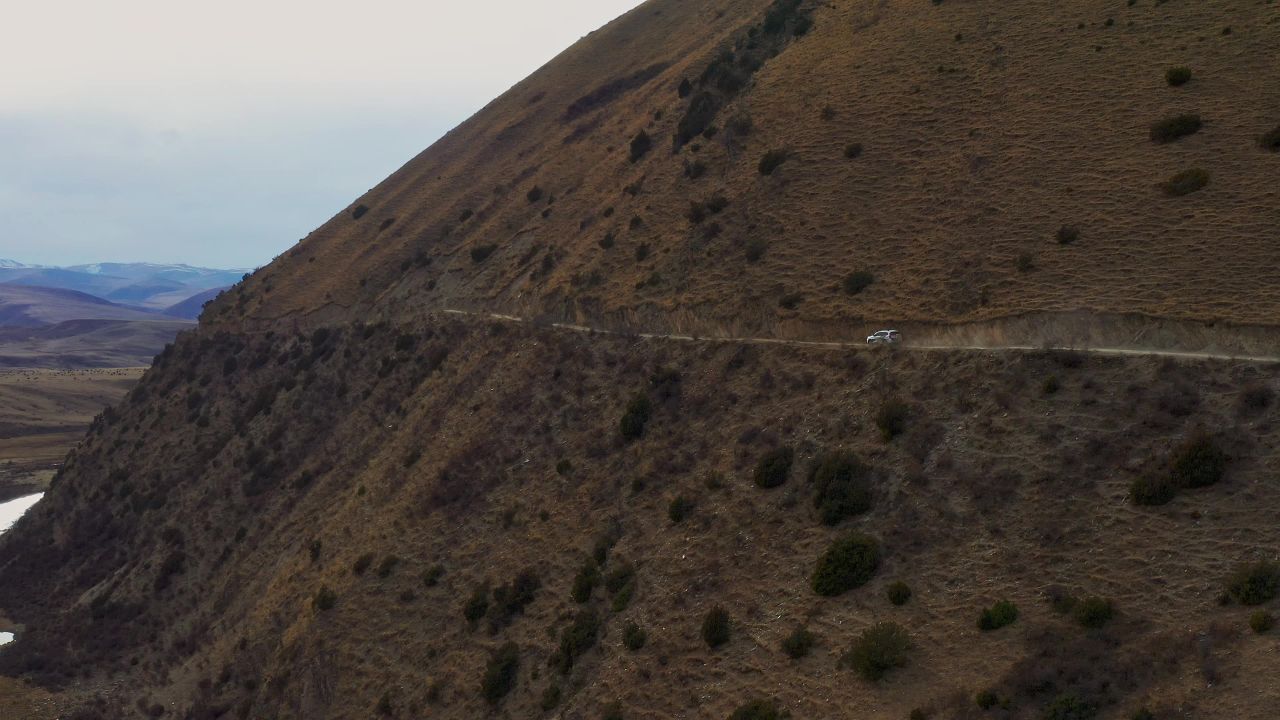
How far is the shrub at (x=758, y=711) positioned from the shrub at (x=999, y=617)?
17.5 feet

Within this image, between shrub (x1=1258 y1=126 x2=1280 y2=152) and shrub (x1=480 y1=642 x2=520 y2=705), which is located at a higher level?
shrub (x1=1258 y1=126 x2=1280 y2=152)

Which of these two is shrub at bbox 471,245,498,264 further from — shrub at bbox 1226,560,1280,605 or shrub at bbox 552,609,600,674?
shrub at bbox 1226,560,1280,605

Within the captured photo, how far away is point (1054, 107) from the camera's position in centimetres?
3772

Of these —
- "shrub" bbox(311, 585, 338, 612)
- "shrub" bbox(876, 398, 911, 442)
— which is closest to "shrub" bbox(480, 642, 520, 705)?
"shrub" bbox(311, 585, 338, 612)

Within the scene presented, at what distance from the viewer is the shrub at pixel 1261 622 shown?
55.8 ft

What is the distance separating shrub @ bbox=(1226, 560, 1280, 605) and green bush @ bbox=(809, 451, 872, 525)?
31.3ft

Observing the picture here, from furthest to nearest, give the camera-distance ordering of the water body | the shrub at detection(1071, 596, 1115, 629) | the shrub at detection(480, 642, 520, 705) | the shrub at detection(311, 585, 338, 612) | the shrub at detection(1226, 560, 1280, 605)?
the water body
the shrub at detection(311, 585, 338, 612)
the shrub at detection(480, 642, 520, 705)
the shrub at detection(1071, 596, 1115, 629)
the shrub at detection(1226, 560, 1280, 605)

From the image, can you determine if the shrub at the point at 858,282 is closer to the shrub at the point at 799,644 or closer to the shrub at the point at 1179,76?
the shrub at the point at 1179,76

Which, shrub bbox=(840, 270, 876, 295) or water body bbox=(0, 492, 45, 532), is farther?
water body bbox=(0, 492, 45, 532)

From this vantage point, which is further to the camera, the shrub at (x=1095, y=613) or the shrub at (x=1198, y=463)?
→ the shrub at (x=1198, y=463)

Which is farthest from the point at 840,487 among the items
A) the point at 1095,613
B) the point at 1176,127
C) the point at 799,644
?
the point at 1176,127

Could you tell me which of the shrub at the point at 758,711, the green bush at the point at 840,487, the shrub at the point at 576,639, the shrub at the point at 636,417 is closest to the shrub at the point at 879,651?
the shrub at the point at 758,711

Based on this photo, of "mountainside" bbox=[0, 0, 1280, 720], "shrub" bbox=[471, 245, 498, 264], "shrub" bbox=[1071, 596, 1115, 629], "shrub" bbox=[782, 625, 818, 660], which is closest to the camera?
"shrub" bbox=[1071, 596, 1115, 629]

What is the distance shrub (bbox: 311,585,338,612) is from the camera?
38.2 meters
